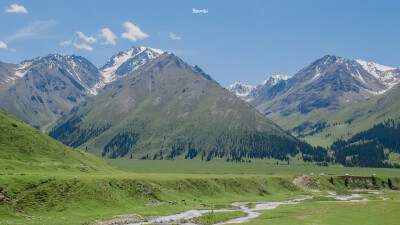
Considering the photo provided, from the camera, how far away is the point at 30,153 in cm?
15038

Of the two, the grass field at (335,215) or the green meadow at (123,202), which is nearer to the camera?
the green meadow at (123,202)

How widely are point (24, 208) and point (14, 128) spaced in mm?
78396

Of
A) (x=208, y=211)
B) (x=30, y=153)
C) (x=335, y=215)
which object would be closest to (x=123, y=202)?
(x=208, y=211)

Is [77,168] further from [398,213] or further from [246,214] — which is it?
[398,213]

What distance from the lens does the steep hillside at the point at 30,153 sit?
13362cm

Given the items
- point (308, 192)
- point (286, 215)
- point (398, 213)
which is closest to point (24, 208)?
point (286, 215)

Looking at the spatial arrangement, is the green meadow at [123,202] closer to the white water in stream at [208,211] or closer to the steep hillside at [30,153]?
the white water in stream at [208,211]

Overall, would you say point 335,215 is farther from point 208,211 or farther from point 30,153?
point 30,153

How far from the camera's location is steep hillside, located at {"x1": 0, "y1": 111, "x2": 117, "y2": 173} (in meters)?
134

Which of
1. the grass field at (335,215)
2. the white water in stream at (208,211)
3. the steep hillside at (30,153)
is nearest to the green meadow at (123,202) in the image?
the grass field at (335,215)

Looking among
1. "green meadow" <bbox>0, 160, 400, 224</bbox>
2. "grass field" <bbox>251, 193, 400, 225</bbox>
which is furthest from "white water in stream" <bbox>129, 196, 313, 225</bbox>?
"grass field" <bbox>251, 193, 400, 225</bbox>

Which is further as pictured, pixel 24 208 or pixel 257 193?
pixel 257 193

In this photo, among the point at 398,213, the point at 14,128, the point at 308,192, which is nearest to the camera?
the point at 398,213

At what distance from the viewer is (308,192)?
609ft
